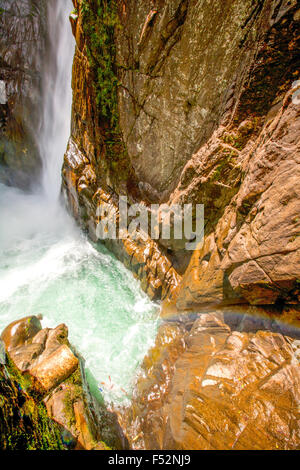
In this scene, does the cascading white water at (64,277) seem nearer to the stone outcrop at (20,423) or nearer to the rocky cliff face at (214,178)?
the rocky cliff face at (214,178)

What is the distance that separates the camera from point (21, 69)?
10.5 meters

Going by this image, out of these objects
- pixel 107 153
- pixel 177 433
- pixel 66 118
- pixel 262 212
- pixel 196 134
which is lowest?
pixel 177 433

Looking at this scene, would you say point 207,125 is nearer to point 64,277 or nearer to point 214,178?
point 214,178

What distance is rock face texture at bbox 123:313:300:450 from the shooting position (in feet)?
7.54

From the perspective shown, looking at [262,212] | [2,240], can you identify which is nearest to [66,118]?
[2,240]

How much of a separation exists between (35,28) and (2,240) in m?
13.4

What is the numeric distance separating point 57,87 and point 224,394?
15.7 m

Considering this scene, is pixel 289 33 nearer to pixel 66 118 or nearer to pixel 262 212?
pixel 262 212

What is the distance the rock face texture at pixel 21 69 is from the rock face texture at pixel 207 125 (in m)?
8.41

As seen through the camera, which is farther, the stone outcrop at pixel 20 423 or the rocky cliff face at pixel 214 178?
the rocky cliff face at pixel 214 178

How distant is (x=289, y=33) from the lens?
2646mm

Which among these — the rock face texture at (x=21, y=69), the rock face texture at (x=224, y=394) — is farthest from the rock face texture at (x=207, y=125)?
the rock face texture at (x=21, y=69)

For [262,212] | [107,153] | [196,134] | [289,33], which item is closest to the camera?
[289,33]

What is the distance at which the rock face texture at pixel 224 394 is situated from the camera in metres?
2.30
